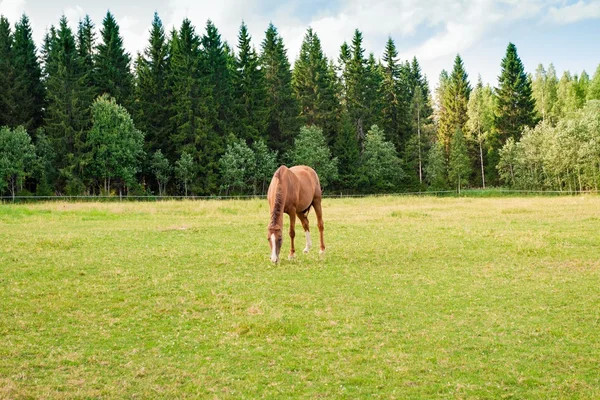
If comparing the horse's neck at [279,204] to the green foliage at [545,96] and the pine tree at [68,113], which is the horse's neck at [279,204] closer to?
the pine tree at [68,113]

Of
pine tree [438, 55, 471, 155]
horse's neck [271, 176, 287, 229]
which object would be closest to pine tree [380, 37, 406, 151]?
pine tree [438, 55, 471, 155]

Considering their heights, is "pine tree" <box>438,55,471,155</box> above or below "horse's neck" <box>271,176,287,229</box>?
above

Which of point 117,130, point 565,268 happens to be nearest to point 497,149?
point 117,130

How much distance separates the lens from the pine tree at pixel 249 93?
184 feet

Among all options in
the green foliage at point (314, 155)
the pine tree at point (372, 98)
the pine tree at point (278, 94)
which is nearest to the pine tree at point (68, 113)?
the pine tree at point (278, 94)

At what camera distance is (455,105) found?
77.6 meters

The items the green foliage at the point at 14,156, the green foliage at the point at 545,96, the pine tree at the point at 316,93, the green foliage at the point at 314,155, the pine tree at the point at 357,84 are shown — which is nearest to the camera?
the green foliage at the point at 14,156

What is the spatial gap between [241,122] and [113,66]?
47.9 feet

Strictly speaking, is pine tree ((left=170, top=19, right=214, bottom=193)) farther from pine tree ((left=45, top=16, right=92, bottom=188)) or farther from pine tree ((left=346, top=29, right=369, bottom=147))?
pine tree ((left=346, top=29, right=369, bottom=147))

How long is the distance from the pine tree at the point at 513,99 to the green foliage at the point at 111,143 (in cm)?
5278

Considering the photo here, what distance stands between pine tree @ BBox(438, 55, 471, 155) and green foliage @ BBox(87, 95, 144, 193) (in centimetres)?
4977

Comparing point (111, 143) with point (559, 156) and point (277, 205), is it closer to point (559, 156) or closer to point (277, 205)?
point (277, 205)

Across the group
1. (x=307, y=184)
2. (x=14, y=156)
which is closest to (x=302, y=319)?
(x=307, y=184)

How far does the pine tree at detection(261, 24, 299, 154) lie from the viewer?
60.6 metres
